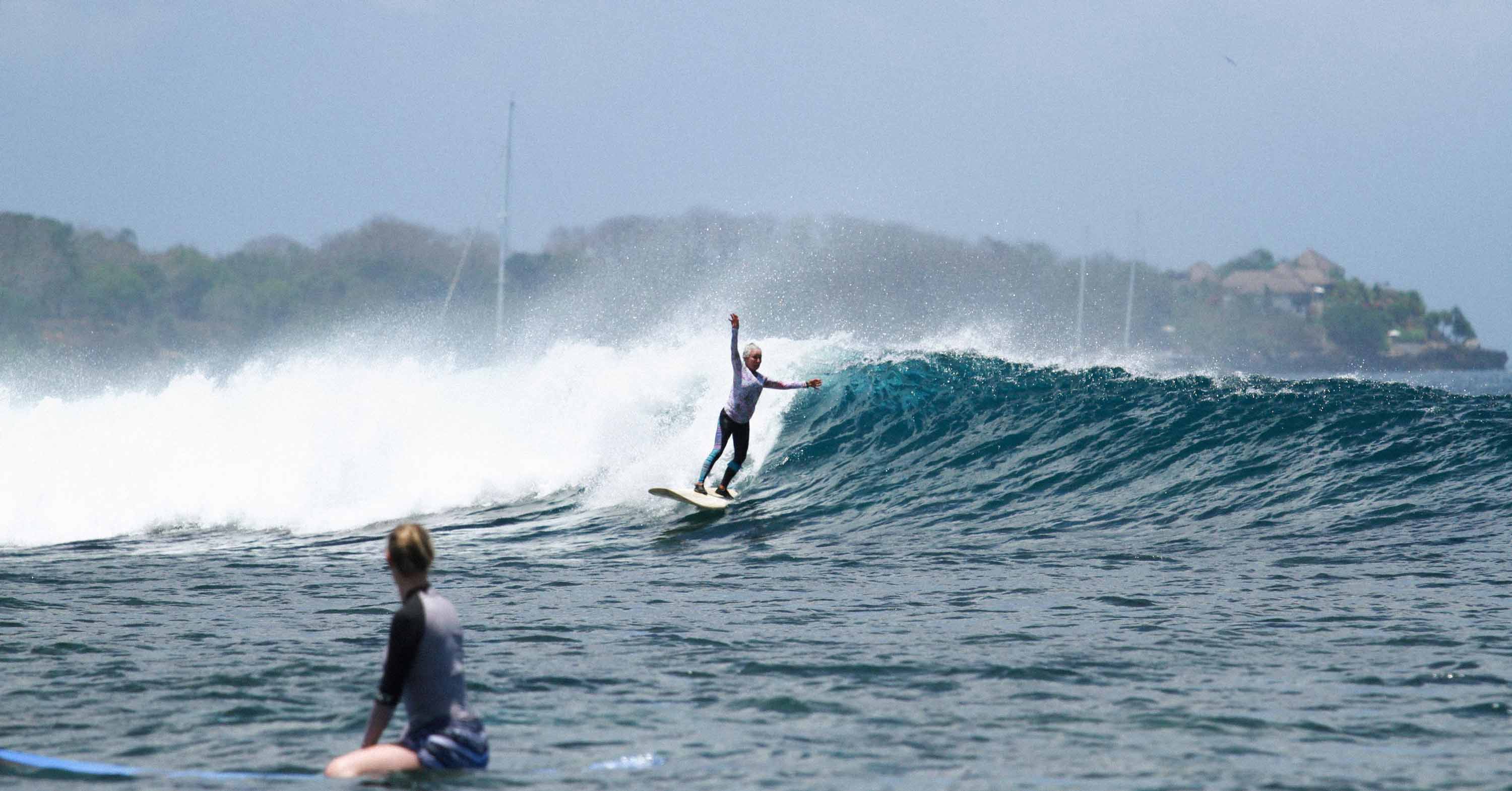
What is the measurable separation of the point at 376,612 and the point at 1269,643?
570 centimetres

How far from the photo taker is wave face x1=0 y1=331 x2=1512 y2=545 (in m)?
14.4

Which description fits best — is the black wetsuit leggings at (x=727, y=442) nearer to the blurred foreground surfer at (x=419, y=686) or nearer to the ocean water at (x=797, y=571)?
the ocean water at (x=797, y=571)

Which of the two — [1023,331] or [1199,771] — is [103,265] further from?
[1199,771]

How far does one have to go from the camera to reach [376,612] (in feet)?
31.5

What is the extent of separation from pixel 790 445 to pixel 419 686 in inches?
492

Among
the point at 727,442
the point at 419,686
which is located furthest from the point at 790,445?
the point at 419,686

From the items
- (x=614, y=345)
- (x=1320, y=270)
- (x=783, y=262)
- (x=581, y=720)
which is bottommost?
(x=581, y=720)

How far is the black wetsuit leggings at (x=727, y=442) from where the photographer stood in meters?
14.6

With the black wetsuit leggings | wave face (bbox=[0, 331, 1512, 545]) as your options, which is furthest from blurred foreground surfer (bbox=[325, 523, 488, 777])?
the black wetsuit leggings

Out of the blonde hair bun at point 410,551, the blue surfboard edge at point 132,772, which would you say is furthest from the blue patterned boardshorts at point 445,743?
the blonde hair bun at point 410,551

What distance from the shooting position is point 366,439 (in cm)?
1825

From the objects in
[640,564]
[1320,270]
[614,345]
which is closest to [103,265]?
[614,345]

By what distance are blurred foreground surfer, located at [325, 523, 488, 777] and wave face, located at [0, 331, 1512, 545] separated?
28.1 ft

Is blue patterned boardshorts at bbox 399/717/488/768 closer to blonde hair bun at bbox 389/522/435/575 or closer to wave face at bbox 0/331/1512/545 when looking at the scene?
blonde hair bun at bbox 389/522/435/575
